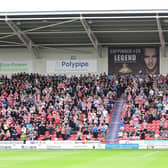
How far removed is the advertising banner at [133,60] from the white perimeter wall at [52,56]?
760mm

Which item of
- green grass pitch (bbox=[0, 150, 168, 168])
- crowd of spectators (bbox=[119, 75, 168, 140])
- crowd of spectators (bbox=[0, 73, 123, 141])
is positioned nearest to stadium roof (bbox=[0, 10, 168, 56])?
crowd of spectators (bbox=[0, 73, 123, 141])

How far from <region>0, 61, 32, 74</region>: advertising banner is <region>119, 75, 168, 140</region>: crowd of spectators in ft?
30.5

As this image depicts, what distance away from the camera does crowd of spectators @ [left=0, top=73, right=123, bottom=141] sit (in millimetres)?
37625

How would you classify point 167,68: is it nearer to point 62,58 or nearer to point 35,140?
point 62,58

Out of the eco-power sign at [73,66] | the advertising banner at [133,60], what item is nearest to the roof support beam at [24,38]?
the eco-power sign at [73,66]

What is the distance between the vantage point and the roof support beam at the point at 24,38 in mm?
39678

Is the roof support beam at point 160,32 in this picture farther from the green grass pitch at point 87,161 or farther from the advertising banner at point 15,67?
the green grass pitch at point 87,161

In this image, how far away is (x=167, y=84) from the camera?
42.5 meters

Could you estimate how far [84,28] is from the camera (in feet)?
132

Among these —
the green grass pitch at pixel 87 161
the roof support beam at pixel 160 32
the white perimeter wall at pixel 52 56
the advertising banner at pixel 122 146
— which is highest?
the roof support beam at pixel 160 32

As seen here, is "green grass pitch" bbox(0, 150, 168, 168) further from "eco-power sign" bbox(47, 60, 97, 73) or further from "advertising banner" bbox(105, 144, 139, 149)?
"eco-power sign" bbox(47, 60, 97, 73)

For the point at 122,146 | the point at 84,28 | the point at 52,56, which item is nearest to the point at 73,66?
the point at 52,56

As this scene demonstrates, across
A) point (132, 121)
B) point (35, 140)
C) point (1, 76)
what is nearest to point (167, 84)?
point (132, 121)
